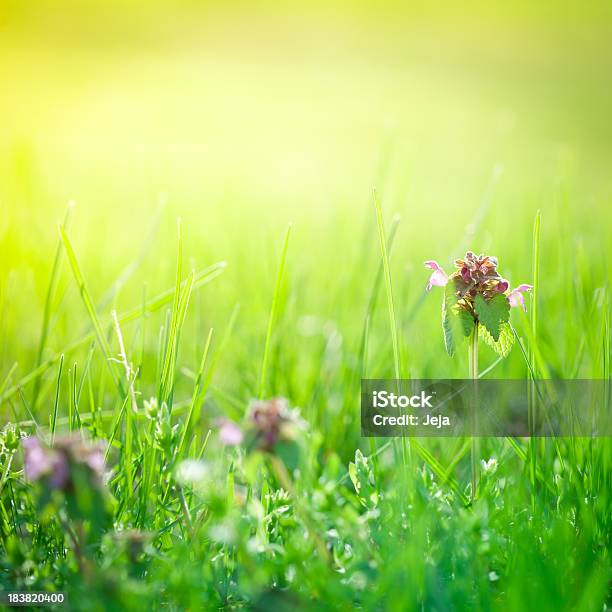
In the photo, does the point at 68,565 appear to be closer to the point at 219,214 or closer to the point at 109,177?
the point at 219,214

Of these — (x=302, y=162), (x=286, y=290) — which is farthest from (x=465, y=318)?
(x=302, y=162)

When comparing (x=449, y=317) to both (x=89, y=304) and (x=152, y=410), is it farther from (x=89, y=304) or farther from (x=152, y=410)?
(x=89, y=304)

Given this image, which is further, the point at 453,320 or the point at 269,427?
the point at 453,320

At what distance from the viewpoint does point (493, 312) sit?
0.76 meters

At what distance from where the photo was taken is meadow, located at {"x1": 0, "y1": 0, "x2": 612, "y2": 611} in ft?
2.25

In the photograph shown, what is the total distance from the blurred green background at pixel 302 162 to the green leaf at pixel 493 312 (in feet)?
0.78

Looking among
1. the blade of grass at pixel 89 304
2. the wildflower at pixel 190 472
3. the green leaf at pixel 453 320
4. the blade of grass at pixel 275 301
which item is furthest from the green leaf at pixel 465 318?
the blade of grass at pixel 89 304

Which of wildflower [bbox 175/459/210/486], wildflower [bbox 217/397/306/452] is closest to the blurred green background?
wildflower [bbox 175/459/210/486]

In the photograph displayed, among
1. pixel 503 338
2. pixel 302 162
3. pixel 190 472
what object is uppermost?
pixel 302 162

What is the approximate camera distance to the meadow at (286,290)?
686 millimetres

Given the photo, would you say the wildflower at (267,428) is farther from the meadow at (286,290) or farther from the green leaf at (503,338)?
the green leaf at (503,338)

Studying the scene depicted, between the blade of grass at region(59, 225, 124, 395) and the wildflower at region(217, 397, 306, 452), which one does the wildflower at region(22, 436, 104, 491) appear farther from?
the blade of grass at region(59, 225, 124, 395)

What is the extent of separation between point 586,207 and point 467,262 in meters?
1.35

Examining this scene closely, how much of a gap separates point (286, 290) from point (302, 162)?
1.45 metres
